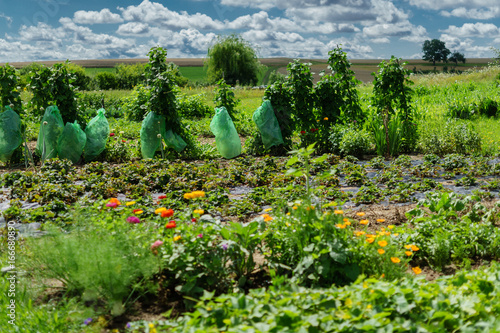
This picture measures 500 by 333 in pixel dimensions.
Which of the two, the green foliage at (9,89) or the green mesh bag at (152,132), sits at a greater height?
the green foliage at (9,89)

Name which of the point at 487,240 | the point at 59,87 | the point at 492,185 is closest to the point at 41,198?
the point at 59,87

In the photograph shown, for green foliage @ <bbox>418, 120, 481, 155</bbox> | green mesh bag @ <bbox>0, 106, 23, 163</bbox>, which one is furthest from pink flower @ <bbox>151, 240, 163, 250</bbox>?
green foliage @ <bbox>418, 120, 481, 155</bbox>

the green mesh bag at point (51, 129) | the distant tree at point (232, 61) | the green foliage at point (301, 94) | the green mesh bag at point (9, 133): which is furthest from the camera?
the distant tree at point (232, 61)

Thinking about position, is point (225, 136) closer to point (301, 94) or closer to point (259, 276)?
point (301, 94)

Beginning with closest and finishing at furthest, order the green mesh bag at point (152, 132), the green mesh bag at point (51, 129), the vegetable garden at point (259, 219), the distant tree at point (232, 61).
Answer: the vegetable garden at point (259, 219), the green mesh bag at point (51, 129), the green mesh bag at point (152, 132), the distant tree at point (232, 61)

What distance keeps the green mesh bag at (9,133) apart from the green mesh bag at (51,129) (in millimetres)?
548

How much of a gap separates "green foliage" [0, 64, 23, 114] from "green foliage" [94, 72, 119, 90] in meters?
28.2

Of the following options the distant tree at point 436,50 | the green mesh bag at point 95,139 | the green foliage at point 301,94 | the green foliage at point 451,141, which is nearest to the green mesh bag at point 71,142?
the green mesh bag at point 95,139

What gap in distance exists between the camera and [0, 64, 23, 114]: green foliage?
801 cm

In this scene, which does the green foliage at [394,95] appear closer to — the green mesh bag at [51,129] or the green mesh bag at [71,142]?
the green mesh bag at [71,142]

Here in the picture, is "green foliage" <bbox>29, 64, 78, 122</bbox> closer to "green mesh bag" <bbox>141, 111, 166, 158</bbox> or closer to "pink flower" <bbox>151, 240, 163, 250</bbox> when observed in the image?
"green mesh bag" <bbox>141, 111, 166, 158</bbox>

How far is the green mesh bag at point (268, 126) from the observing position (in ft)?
26.9

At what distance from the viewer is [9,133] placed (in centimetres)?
779

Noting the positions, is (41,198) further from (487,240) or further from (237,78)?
(237,78)
